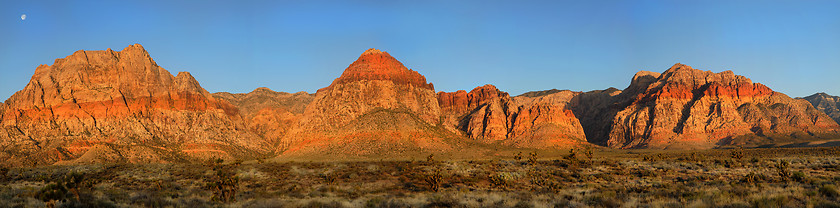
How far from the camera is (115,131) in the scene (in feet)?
424

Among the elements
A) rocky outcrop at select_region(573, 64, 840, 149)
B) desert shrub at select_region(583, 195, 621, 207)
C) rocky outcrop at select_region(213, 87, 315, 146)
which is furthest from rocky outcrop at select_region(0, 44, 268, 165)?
rocky outcrop at select_region(573, 64, 840, 149)

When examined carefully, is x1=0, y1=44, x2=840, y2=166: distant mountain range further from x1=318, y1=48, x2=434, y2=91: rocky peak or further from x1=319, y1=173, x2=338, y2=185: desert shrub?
x1=319, y1=173, x2=338, y2=185: desert shrub

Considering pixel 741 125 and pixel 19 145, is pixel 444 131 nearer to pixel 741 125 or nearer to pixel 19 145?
pixel 741 125

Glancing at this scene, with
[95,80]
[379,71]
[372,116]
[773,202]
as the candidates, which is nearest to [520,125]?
[379,71]

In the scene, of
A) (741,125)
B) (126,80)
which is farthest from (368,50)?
(741,125)

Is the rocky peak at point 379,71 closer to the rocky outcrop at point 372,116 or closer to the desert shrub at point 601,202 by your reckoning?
the rocky outcrop at point 372,116

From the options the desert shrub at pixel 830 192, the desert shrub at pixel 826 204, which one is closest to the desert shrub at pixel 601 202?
the desert shrub at pixel 826 204

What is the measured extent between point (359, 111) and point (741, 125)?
139 metres

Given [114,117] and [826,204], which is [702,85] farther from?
[114,117]

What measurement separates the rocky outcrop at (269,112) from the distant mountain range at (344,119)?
0.63 m

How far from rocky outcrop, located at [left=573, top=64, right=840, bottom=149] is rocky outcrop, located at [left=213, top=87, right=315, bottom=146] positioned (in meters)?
131

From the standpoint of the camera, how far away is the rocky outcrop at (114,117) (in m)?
117

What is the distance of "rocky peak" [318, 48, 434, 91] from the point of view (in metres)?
163

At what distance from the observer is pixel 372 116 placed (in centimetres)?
14212
